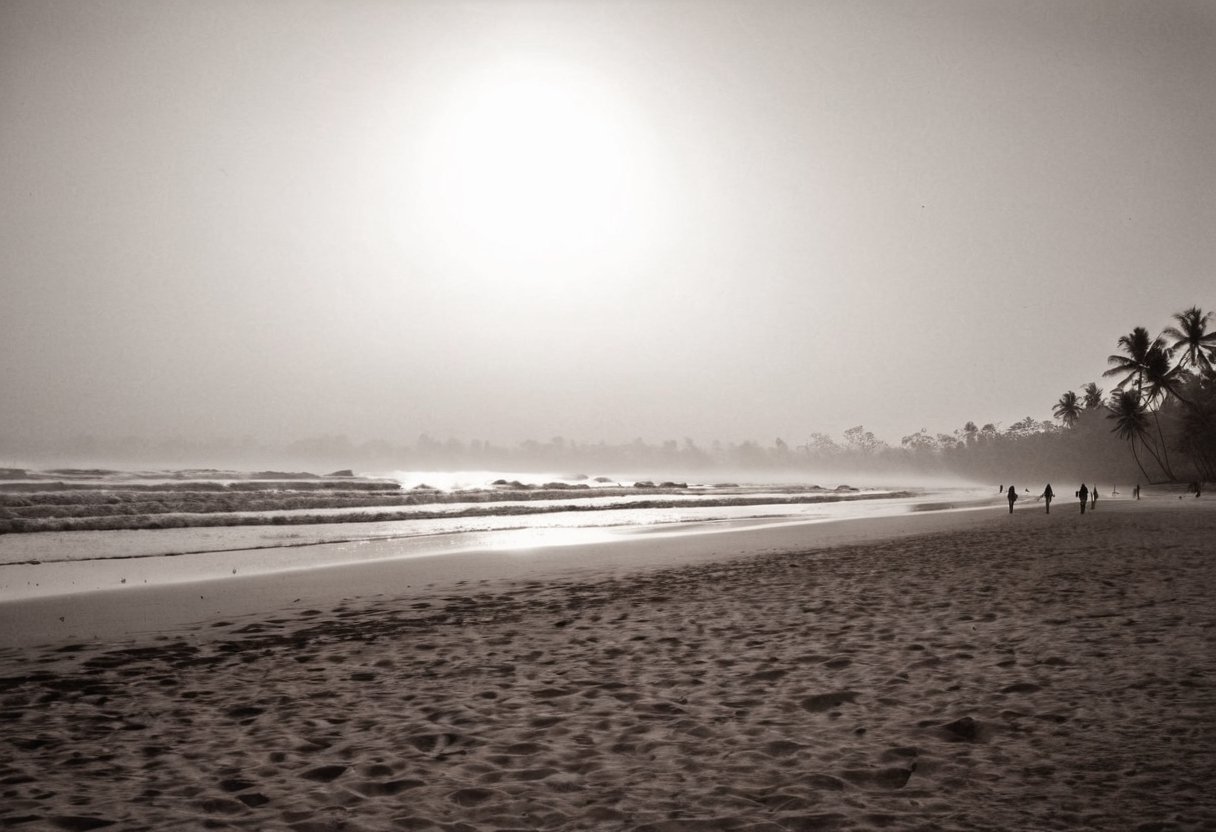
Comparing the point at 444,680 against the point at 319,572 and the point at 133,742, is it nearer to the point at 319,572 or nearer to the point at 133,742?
the point at 133,742

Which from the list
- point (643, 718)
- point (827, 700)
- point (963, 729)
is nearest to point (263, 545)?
point (643, 718)

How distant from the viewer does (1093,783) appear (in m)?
4.11

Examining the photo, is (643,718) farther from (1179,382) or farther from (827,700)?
(1179,382)

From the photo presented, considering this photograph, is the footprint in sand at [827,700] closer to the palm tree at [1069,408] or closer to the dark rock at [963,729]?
the dark rock at [963,729]

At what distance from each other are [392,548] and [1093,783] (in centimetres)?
1803

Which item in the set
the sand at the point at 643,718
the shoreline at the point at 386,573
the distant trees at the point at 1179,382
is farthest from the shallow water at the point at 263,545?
the distant trees at the point at 1179,382

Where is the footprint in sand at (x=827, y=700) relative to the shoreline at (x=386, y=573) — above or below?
above

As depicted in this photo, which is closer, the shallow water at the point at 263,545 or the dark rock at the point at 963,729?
the dark rock at the point at 963,729

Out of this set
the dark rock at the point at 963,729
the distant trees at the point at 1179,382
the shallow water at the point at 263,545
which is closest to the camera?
the dark rock at the point at 963,729

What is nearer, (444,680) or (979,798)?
(979,798)

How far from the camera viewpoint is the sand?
13.2 ft

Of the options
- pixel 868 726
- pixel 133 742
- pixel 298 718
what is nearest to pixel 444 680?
pixel 298 718

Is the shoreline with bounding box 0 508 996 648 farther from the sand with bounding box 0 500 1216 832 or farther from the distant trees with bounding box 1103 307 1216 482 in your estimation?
the distant trees with bounding box 1103 307 1216 482

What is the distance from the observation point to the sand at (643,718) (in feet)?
13.2
